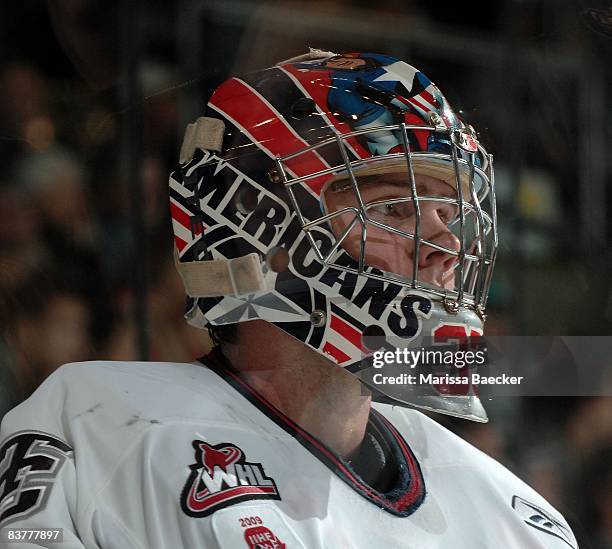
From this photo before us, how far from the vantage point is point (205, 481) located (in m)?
1.13

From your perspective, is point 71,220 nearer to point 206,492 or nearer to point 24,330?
point 24,330

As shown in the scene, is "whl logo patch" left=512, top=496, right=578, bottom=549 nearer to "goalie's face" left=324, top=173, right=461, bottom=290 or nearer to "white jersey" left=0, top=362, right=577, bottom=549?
"white jersey" left=0, top=362, right=577, bottom=549

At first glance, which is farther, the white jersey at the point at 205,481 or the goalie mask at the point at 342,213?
the goalie mask at the point at 342,213

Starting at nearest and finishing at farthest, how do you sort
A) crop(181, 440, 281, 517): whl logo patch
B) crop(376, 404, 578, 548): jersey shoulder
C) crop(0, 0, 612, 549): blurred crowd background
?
crop(181, 440, 281, 517): whl logo patch → crop(0, 0, 612, 549): blurred crowd background → crop(376, 404, 578, 548): jersey shoulder

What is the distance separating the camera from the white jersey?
111 cm

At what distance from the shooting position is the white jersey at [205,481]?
3.64ft

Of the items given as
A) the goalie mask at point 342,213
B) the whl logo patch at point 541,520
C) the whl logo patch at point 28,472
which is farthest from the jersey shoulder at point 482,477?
the whl logo patch at point 28,472

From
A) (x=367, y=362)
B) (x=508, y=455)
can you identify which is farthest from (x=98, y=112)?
(x=508, y=455)

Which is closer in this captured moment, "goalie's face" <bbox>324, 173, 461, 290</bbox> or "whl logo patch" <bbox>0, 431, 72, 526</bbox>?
"whl logo patch" <bbox>0, 431, 72, 526</bbox>

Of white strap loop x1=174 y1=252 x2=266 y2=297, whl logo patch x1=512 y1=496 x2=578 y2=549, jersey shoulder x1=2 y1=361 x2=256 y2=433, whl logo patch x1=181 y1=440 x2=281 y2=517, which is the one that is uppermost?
white strap loop x1=174 y1=252 x2=266 y2=297

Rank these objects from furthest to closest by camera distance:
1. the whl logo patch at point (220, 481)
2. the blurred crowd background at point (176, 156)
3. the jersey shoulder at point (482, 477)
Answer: the jersey shoulder at point (482, 477) < the blurred crowd background at point (176, 156) < the whl logo patch at point (220, 481)

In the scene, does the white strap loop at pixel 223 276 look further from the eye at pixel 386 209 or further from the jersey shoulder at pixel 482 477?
the jersey shoulder at pixel 482 477

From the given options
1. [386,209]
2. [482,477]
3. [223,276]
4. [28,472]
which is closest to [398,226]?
[386,209]

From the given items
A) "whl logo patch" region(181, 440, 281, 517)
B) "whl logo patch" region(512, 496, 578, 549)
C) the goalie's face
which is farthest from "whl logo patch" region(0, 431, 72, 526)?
"whl logo patch" region(512, 496, 578, 549)
